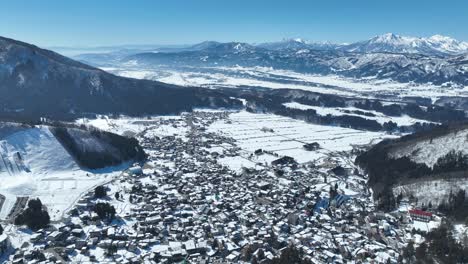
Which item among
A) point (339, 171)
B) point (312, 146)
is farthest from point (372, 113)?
point (339, 171)

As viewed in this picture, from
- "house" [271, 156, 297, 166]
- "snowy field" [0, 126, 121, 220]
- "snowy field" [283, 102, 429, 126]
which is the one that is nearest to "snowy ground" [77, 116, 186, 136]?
"snowy field" [0, 126, 121, 220]

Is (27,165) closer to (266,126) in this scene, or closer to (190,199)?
(190,199)

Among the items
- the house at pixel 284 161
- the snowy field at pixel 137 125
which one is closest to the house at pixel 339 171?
the house at pixel 284 161

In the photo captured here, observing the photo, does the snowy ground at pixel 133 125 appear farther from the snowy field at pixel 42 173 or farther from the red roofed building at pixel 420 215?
the red roofed building at pixel 420 215

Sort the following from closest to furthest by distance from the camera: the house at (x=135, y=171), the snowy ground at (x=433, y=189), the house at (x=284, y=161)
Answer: the snowy ground at (x=433, y=189) < the house at (x=135, y=171) < the house at (x=284, y=161)

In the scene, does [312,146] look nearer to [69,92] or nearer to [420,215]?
[420,215]

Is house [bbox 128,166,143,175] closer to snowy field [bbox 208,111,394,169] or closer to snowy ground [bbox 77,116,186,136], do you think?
snowy field [bbox 208,111,394,169]

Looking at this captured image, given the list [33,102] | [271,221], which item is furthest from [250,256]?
[33,102]
